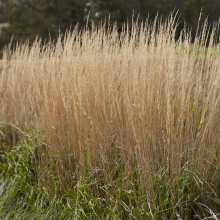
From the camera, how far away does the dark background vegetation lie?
11.4 metres

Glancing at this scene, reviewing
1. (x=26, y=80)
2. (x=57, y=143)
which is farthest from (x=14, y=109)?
(x=57, y=143)

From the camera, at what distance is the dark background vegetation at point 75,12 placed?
11.4 metres

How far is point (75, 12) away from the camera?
14.3m

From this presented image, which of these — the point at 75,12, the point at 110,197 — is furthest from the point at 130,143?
the point at 75,12

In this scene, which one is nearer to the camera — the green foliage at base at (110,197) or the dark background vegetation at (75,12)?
the green foliage at base at (110,197)

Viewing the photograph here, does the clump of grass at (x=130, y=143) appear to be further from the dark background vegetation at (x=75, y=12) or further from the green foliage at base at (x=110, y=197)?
the dark background vegetation at (x=75, y=12)

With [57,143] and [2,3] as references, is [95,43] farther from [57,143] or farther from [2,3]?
[2,3]

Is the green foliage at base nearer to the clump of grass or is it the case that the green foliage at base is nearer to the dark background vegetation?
the clump of grass

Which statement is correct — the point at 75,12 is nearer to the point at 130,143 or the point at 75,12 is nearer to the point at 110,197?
the point at 130,143

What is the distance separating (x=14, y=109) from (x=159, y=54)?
2.66 metres

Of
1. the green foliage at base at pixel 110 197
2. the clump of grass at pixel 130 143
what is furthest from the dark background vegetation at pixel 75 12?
the green foliage at base at pixel 110 197

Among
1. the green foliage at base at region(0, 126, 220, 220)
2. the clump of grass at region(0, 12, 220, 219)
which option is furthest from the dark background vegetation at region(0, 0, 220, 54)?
the green foliage at base at region(0, 126, 220, 220)

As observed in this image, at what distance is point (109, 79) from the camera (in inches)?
80.8

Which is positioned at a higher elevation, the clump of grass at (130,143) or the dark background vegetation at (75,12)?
the dark background vegetation at (75,12)
